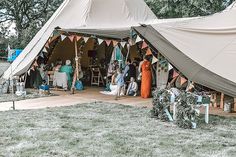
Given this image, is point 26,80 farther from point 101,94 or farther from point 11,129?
point 11,129

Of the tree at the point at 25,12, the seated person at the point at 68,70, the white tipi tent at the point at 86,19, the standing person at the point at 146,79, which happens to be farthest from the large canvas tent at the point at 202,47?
the tree at the point at 25,12

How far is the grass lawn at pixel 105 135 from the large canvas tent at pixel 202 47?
816 mm

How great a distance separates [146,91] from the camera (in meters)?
10.6

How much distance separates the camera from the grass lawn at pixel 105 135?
5234mm

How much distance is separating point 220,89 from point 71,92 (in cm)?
477

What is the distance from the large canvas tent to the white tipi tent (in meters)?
2.25

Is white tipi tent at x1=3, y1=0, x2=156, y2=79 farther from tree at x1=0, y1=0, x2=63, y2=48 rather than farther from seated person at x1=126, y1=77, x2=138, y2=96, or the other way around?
tree at x1=0, y1=0, x2=63, y2=48

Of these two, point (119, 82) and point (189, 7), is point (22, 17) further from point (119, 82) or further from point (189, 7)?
point (119, 82)

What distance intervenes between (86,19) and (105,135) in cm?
626

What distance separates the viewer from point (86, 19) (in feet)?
38.5

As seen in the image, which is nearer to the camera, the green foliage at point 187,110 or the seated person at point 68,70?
the green foliage at point 187,110

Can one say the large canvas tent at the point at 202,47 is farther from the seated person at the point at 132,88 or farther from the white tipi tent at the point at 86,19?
the seated person at the point at 132,88

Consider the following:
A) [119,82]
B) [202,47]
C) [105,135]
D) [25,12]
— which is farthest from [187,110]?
[25,12]

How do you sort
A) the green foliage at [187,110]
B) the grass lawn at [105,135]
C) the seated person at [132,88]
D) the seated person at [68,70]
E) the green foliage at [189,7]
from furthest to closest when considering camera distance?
the green foliage at [189,7] → the seated person at [68,70] → the seated person at [132,88] → the green foliage at [187,110] → the grass lawn at [105,135]
